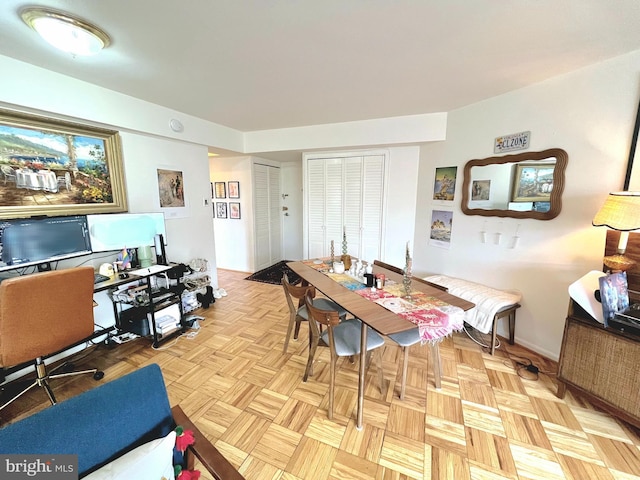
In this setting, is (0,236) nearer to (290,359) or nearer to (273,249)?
(290,359)

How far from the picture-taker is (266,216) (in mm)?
5066

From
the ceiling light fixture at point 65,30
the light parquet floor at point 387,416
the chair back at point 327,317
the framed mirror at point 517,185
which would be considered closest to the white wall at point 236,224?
the light parquet floor at point 387,416

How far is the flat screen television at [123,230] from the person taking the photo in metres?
2.31

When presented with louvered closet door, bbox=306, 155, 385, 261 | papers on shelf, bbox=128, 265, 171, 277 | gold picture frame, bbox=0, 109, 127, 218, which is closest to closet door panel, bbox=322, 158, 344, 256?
louvered closet door, bbox=306, 155, 385, 261

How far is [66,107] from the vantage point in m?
2.17

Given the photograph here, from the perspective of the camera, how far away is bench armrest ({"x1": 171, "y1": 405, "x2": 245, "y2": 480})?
840 millimetres

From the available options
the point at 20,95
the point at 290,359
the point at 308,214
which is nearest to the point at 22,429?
the point at 290,359

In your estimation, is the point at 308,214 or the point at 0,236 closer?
the point at 0,236

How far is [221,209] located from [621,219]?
5.10 metres

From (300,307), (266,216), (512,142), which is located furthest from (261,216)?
(512,142)

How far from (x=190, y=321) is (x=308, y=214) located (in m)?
2.43

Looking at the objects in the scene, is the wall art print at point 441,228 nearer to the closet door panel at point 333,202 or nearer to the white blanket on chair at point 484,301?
the white blanket on chair at point 484,301

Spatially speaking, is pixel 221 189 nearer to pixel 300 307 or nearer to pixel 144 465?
pixel 300 307

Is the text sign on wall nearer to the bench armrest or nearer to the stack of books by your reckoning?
the bench armrest
